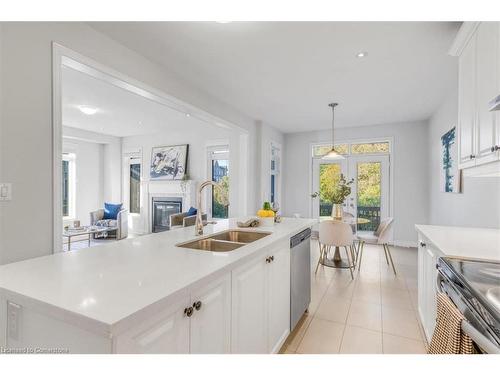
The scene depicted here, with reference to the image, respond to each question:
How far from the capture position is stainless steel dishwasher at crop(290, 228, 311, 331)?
82.6 inches

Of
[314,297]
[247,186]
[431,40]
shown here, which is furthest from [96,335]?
[247,186]

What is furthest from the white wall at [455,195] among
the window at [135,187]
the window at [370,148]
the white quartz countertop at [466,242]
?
the window at [135,187]

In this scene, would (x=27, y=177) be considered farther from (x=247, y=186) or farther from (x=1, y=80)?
(x=247, y=186)

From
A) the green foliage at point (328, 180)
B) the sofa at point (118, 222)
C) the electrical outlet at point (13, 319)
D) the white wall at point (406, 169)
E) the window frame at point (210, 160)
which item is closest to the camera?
the electrical outlet at point (13, 319)

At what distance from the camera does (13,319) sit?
929 mm

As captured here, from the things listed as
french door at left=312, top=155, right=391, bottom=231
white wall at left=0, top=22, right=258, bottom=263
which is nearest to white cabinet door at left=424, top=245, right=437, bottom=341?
white wall at left=0, top=22, right=258, bottom=263

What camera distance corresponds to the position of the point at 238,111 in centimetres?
459

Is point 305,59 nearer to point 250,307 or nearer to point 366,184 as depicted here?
point 250,307

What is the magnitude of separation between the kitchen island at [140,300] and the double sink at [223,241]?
0.19 metres

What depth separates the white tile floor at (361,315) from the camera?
2.05 m

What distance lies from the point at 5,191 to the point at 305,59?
280 centimetres

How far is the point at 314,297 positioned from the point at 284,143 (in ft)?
14.4

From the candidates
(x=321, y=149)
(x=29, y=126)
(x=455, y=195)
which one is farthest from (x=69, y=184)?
(x=455, y=195)

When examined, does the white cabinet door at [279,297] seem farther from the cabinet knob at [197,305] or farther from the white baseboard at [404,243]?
the white baseboard at [404,243]
